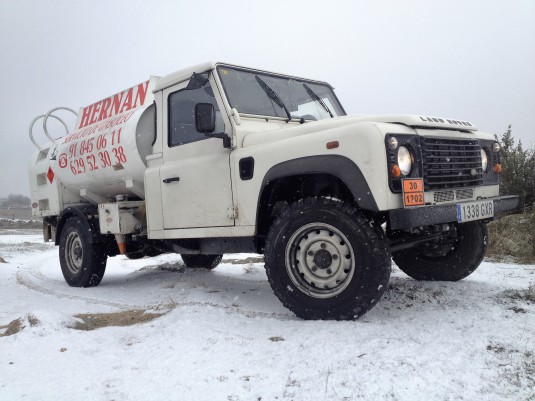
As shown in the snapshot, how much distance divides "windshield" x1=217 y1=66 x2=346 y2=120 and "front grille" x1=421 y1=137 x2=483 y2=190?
1.68 metres

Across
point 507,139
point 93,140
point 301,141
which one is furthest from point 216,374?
point 507,139

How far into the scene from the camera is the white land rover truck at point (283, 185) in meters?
3.32

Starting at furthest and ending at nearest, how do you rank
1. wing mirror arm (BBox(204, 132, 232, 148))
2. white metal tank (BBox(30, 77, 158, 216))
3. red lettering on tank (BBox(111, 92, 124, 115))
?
1. red lettering on tank (BBox(111, 92, 124, 115))
2. white metal tank (BBox(30, 77, 158, 216))
3. wing mirror arm (BBox(204, 132, 232, 148))

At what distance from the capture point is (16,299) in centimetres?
532

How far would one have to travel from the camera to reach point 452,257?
15.8ft

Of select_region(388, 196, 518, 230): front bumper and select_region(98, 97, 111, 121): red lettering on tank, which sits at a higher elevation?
select_region(98, 97, 111, 121): red lettering on tank

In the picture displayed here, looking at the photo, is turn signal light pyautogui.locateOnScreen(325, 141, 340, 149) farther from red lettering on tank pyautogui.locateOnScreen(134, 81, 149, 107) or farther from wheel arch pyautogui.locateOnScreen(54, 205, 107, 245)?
wheel arch pyautogui.locateOnScreen(54, 205, 107, 245)

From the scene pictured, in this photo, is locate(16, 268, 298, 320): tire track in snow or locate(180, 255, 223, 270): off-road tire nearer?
locate(16, 268, 298, 320): tire track in snow

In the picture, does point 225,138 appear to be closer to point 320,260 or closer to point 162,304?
point 320,260

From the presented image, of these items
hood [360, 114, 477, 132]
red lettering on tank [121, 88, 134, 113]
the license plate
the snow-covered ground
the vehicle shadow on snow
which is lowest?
the vehicle shadow on snow

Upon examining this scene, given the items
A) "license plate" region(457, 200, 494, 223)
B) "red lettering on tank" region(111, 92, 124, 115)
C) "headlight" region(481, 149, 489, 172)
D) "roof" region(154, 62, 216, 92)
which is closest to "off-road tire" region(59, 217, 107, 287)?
"red lettering on tank" region(111, 92, 124, 115)

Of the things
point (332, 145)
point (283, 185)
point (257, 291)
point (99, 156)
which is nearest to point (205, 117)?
point (283, 185)

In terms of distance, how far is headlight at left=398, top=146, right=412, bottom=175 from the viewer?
3.32 m

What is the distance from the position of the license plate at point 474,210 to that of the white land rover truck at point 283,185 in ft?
0.05
